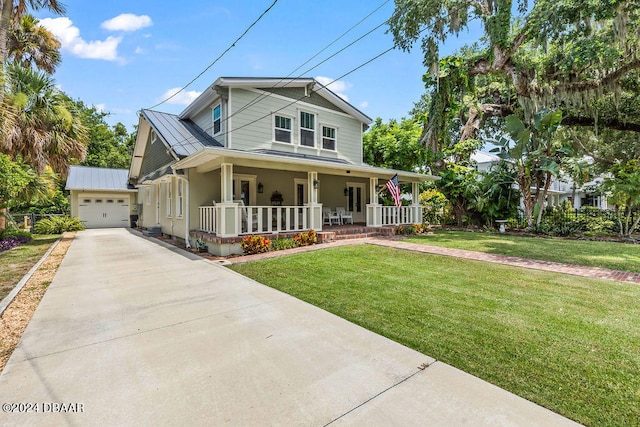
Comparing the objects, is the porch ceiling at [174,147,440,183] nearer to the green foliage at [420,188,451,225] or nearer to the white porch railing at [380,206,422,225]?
the white porch railing at [380,206,422,225]

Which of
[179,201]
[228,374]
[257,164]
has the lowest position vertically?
[228,374]

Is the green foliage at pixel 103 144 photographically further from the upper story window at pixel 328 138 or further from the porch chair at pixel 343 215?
the porch chair at pixel 343 215

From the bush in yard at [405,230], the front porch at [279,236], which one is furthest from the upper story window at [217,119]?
the bush in yard at [405,230]

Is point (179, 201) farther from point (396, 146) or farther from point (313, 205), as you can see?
point (396, 146)

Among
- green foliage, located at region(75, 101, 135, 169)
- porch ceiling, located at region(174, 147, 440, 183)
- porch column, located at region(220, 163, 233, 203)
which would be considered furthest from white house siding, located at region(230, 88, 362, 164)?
green foliage, located at region(75, 101, 135, 169)

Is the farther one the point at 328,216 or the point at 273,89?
the point at 328,216

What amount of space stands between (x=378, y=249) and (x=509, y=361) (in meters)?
6.18

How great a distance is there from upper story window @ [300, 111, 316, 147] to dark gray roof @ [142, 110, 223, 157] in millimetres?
3493

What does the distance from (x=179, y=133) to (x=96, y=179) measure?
11.7 meters

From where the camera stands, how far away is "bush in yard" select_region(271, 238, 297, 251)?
9113mm

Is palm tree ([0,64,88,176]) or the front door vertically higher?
palm tree ([0,64,88,176])

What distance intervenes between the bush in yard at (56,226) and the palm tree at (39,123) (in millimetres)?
5324

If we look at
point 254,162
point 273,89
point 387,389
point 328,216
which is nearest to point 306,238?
point 254,162

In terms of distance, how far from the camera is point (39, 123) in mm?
11094
